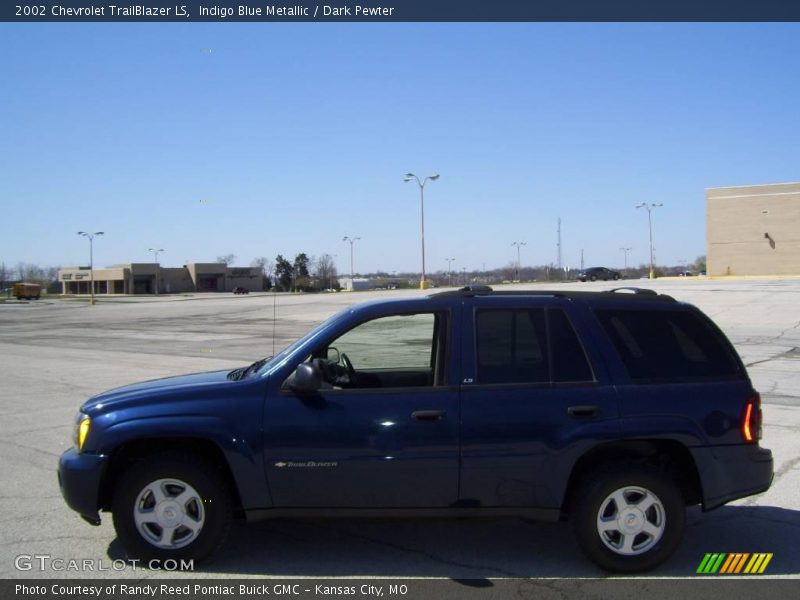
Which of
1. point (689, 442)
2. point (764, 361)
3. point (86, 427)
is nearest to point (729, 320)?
point (764, 361)

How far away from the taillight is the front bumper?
13.1 ft

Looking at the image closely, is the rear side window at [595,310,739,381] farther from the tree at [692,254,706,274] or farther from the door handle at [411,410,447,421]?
the tree at [692,254,706,274]

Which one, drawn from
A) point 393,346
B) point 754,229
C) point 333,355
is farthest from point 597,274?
point 333,355

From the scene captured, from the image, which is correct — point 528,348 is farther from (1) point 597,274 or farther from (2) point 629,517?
(1) point 597,274

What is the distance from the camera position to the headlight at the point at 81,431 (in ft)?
15.2

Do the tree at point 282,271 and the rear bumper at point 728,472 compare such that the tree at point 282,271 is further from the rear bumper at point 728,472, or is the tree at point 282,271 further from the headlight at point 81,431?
the rear bumper at point 728,472

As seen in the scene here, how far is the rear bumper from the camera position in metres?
4.54

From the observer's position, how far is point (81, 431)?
183 inches

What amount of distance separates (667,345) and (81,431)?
12.5 ft

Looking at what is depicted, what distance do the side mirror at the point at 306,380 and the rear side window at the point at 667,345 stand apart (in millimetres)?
1890

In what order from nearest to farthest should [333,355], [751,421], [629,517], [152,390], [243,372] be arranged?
1. [629,517]
2. [751,421]
3. [152,390]
4. [243,372]
5. [333,355]

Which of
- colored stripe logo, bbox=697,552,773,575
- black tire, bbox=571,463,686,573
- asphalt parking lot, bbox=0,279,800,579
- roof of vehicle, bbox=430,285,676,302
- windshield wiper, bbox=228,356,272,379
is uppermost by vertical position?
roof of vehicle, bbox=430,285,676,302

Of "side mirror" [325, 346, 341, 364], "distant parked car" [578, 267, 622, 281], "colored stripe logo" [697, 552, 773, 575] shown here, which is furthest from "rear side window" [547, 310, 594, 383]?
"distant parked car" [578, 267, 622, 281]

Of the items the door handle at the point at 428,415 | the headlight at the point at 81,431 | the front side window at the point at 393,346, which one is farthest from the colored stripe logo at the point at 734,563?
the headlight at the point at 81,431
